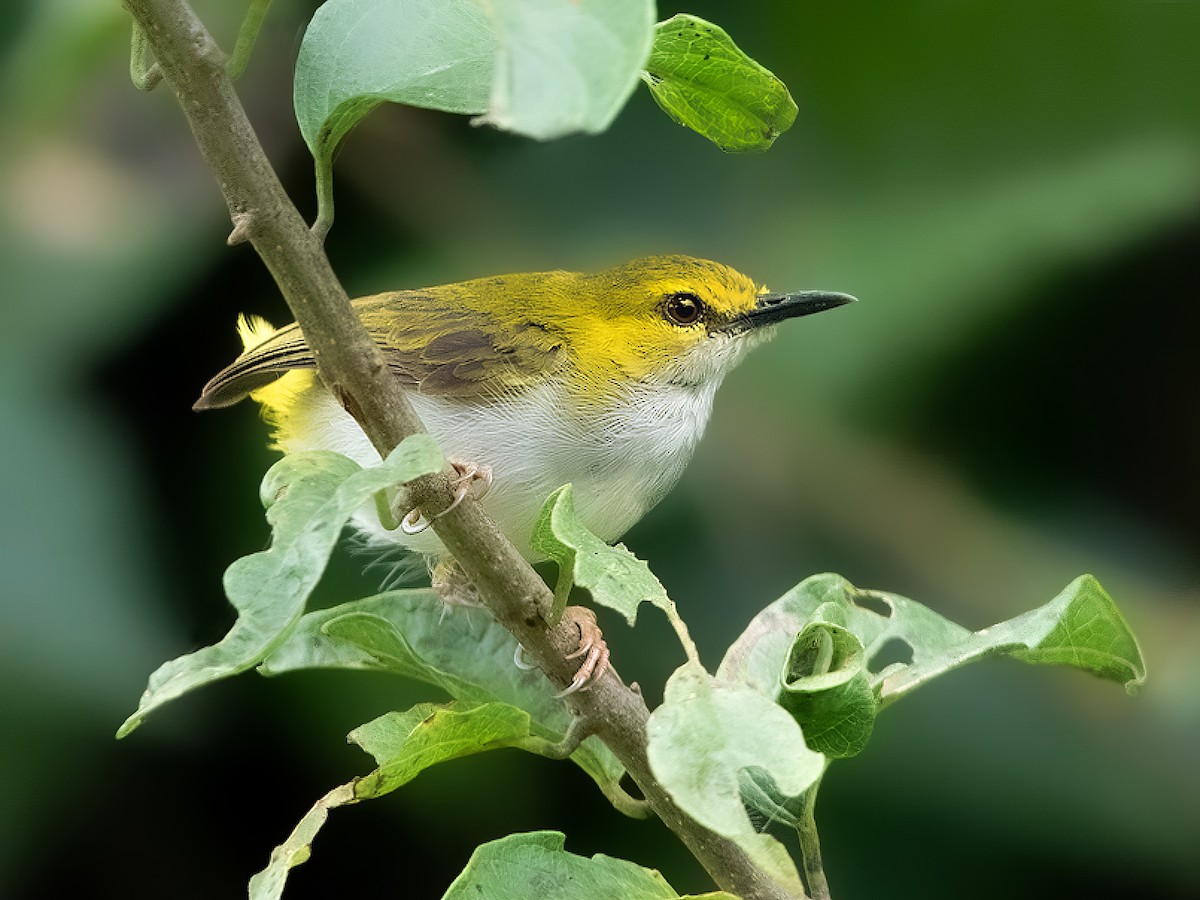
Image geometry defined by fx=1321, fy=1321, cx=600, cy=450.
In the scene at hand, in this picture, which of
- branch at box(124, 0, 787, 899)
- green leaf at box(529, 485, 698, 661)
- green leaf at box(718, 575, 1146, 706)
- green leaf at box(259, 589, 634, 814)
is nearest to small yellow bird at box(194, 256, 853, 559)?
green leaf at box(259, 589, 634, 814)

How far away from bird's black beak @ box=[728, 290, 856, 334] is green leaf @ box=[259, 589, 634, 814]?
102cm

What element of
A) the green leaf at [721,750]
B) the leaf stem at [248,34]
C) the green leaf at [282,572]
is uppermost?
the leaf stem at [248,34]

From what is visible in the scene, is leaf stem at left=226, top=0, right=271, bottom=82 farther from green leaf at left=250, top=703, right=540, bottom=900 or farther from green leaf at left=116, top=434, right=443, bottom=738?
green leaf at left=250, top=703, right=540, bottom=900

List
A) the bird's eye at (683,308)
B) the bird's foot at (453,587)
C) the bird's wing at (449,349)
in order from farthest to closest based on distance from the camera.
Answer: the bird's eye at (683,308), the bird's wing at (449,349), the bird's foot at (453,587)

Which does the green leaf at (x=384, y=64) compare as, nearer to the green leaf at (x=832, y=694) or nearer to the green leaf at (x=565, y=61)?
the green leaf at (x=565, y=61)

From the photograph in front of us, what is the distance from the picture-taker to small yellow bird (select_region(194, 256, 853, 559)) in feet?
6.75

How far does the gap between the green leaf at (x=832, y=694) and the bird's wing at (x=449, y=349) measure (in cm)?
111

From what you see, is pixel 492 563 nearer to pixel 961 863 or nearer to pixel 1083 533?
pixel 961 863

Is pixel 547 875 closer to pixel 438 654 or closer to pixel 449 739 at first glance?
pixel 449 739

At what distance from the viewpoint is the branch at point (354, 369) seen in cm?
87

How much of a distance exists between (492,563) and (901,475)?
1449 millimetres

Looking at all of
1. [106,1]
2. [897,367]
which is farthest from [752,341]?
[106,1]

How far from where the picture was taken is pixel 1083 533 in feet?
7.68

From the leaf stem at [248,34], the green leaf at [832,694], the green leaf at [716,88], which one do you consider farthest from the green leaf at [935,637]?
the leaf stem at [248,34]
